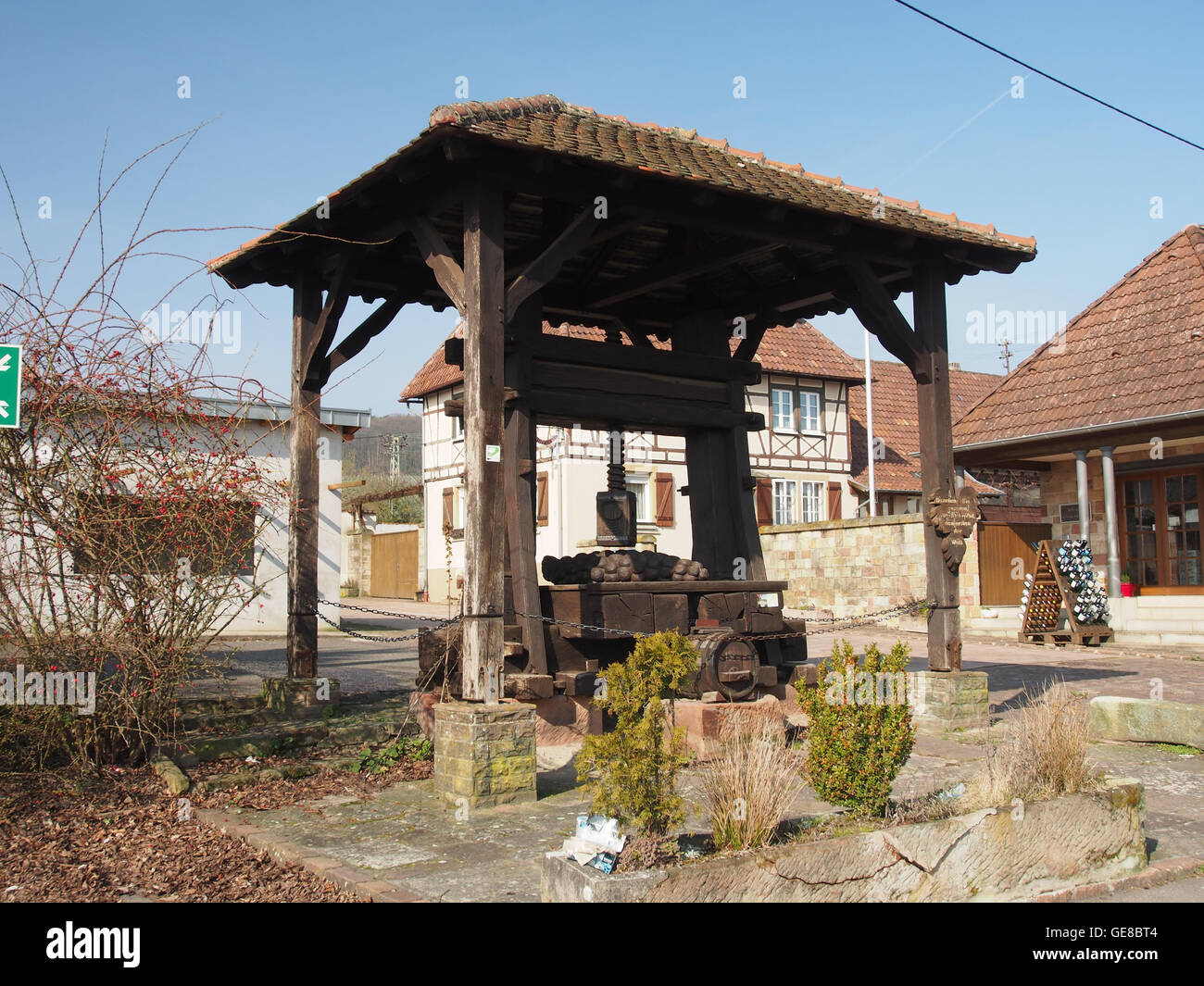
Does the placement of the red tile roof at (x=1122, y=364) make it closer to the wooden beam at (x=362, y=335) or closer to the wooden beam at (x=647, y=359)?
the wooden beam at (x=647, y=359)

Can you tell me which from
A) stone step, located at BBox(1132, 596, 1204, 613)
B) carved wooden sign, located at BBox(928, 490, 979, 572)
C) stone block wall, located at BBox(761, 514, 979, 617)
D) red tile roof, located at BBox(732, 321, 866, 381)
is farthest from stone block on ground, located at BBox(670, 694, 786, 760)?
red tile roof, located at BBox(732, 321, 866, 381)

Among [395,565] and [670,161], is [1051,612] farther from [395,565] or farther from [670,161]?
[395,565]

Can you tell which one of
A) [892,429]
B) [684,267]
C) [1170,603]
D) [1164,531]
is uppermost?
[892,429]

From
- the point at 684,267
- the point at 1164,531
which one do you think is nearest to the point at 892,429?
the point at 1164,531

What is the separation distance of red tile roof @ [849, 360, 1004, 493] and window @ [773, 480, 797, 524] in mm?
2161

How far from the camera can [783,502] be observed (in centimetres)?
2980

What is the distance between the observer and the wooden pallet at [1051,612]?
57.8 feet

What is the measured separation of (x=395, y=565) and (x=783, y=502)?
531 inches

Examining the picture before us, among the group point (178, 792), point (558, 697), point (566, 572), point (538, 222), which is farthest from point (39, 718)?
point (538, 222)

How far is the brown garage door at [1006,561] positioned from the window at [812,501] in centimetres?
992

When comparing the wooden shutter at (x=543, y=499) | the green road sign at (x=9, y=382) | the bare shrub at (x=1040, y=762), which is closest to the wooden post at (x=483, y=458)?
the green road sign at (x=9, y=382)

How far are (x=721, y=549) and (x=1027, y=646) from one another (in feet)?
31.9

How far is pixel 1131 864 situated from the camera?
536cm
